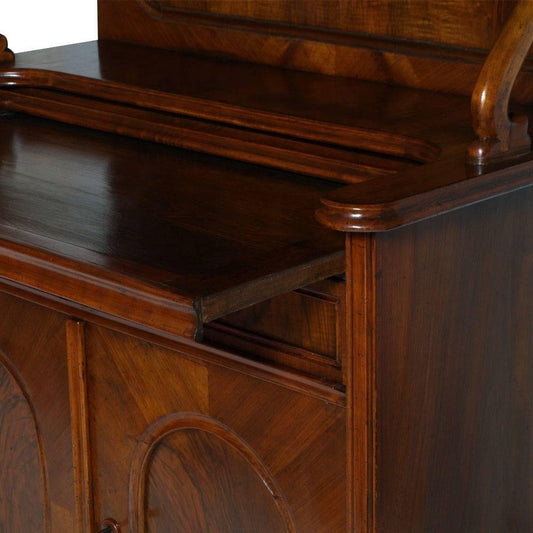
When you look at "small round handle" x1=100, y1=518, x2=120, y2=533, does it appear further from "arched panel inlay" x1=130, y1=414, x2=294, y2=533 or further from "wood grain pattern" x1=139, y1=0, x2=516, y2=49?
"wood grain pattern" x1=139, y1=0, x2=516, y2=49

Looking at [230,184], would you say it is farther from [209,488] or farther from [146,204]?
[209,488]

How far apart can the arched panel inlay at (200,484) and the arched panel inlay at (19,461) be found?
0.18 metres

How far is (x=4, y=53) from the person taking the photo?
71.6 inches

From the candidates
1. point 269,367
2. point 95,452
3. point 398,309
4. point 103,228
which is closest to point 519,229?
point 398,309

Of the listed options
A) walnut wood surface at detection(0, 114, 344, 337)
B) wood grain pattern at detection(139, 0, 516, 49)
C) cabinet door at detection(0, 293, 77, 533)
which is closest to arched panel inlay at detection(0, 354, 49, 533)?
cabinet door at detection(0, 293, 77, 533)

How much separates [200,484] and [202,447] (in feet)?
0.17

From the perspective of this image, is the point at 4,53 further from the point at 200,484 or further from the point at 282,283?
the point at 282,283

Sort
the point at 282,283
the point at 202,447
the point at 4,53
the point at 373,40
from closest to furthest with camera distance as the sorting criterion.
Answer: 1. the point at 282,283
2. the point at 202,447
3. the point at 373,40
4. the point at 4,53

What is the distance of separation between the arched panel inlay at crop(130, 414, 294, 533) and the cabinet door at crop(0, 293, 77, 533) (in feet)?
0.41

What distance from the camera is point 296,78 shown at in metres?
1.65

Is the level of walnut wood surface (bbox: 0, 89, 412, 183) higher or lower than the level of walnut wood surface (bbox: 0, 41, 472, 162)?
lower

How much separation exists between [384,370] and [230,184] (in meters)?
0.33

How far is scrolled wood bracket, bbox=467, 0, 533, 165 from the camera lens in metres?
1.11

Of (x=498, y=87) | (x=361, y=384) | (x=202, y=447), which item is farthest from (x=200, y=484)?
(x=498, y=87)
